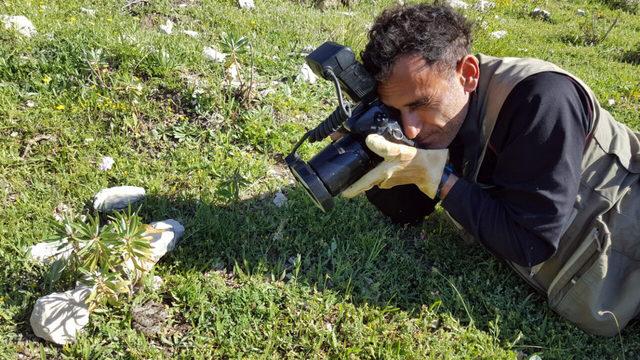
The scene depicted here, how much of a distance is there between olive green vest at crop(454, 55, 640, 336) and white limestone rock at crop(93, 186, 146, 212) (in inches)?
76.2

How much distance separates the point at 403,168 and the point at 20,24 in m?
3.60

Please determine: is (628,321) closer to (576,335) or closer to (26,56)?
(576,335)

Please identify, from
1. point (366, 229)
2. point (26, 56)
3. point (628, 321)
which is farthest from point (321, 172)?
point (26, 56)

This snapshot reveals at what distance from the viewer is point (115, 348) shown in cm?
232

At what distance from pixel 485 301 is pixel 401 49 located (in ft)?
4.81

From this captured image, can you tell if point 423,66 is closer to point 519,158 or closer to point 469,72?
point 469,72

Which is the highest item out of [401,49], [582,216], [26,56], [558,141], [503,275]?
[401,49]

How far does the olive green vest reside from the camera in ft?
8.34

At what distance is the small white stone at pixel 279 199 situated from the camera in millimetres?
3312

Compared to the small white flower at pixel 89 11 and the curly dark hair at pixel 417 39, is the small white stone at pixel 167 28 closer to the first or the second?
the small white flower at pixel 89 11

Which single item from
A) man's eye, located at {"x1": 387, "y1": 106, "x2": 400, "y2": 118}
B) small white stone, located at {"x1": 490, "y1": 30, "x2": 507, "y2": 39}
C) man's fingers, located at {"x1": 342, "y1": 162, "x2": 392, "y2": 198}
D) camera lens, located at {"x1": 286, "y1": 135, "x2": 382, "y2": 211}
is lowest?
small white stone, located at {"x1": 490, "y1": 30, "x2": 507, "y2": 39}

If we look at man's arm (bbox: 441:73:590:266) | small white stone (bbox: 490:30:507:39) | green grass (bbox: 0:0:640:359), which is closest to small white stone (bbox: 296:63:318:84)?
green grass (bbox: 0:0:640:359)

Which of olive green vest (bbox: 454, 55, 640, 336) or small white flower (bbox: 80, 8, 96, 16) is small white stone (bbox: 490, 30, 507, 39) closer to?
olive green vest (bbox: 454, 55, 640, 336)

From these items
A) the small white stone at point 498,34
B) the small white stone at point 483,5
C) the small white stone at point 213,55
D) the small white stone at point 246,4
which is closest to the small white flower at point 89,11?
the small white stone at point 213,55
